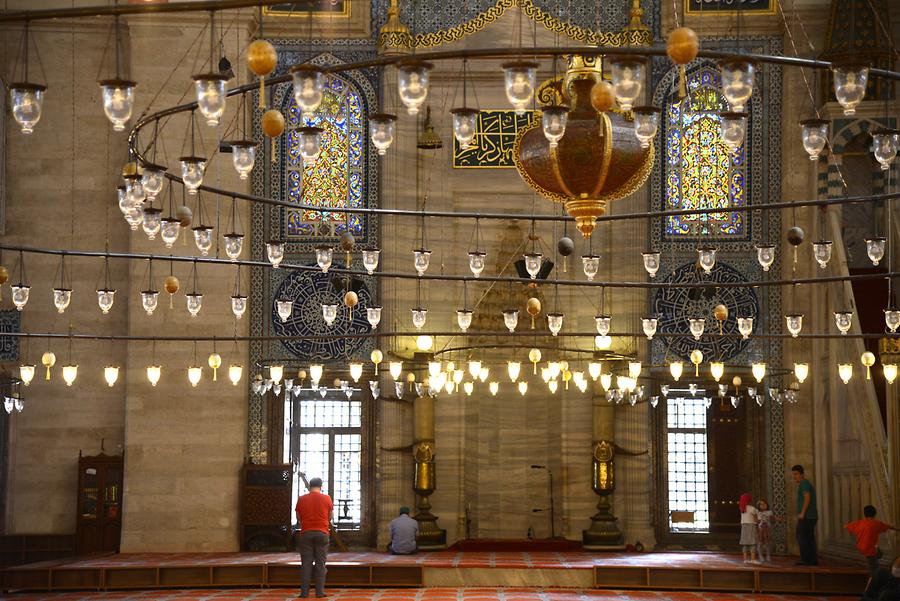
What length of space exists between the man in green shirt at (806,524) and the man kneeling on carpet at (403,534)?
3.83 m

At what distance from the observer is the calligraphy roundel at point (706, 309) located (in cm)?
1467

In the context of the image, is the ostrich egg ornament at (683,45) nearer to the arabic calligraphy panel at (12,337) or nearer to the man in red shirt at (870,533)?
the man in red shirt at (870,533)

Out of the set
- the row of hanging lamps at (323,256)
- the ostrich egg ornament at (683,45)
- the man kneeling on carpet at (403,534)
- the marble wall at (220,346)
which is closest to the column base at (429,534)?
the marble wall at (220,346)

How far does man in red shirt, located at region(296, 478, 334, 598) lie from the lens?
1123 centimetres

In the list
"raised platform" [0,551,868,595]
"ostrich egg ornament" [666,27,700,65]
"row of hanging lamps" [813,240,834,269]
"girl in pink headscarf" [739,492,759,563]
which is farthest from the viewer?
"girl in pink headscarf" [739,492,759,563]

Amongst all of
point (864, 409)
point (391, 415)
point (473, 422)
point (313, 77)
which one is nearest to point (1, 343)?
point (391, 415)

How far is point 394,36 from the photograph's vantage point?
14.6m

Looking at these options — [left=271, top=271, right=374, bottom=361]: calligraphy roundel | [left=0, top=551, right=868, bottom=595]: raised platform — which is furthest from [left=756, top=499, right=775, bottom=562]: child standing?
[left=271, top=271, right=374, bottom=361]: calligraphy roundel

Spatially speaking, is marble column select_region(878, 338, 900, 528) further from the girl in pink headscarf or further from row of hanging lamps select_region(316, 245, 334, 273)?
row of hanging lamps select_region(316, 245, 334, 273)

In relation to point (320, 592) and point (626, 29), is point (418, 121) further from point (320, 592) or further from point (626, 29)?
point (320, 592)

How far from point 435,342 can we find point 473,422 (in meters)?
1.01

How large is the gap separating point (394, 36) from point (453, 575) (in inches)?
230

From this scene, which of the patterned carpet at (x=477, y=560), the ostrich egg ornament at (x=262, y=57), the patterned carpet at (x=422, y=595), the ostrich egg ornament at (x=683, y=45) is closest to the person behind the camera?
the ostrich egg ornament at (x=683, y=45)

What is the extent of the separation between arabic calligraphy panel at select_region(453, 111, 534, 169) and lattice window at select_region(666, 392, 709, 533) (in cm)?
328
